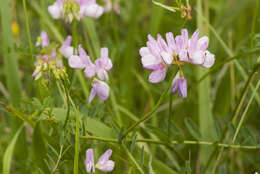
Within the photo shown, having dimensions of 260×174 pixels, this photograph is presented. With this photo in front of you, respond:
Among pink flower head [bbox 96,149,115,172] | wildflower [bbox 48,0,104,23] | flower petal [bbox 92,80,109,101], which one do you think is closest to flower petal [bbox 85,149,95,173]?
pink flower head [bbox 96,149,115,172]

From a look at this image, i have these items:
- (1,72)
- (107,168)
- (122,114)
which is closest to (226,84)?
(122,114)

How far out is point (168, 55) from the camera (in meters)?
0.81

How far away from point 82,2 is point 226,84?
0.77 meters

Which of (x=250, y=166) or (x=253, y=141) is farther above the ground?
(x=253, y=141)

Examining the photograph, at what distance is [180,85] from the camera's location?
0.85m

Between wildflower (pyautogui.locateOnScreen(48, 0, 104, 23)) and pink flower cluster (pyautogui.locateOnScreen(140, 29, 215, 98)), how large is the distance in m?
0.30

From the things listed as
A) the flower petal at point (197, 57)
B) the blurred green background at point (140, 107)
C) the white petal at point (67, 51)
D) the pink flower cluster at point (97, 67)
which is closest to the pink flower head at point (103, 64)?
the pink flower cluster at point (97, 67)

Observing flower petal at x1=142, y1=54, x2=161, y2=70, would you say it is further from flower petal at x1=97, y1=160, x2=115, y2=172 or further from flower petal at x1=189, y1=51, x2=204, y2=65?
flower petal at x1=97, y1=160, x2=115, y2=172

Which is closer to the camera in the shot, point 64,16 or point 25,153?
point 64,16

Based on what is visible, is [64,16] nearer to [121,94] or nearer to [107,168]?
[107,168]

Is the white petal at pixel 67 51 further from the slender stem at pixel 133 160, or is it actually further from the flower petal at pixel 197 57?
the flower petal at pixel 197 57

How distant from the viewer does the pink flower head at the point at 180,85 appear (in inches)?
33.4

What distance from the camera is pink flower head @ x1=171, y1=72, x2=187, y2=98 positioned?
0.85 metres

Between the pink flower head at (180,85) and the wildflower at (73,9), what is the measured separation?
14.1 inches
